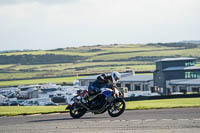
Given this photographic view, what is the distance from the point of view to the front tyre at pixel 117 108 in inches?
876

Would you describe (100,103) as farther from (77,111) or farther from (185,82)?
(185,82)

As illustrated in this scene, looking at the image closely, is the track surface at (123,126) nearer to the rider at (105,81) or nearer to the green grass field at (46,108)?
the rider at (105,81)

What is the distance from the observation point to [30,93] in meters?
100

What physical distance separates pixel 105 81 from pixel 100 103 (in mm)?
1013

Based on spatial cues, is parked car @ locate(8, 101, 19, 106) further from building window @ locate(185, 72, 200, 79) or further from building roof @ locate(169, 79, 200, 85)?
building window @ locate(185, 72, 200, 79)

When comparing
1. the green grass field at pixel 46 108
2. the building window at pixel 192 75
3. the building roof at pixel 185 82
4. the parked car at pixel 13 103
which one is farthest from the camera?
the building window at pixel 192 75

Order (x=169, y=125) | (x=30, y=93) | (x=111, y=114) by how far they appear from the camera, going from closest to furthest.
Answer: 1. (x=169, y=125)
2. (x=111, y=114)
3. (x=30, y=93)

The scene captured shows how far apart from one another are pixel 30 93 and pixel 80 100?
77315 mm

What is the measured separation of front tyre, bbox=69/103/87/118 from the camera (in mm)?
23750

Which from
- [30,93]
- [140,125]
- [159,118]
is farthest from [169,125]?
[30,93]

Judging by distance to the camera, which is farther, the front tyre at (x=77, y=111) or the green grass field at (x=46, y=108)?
the green grass field at (x=46, y=108)

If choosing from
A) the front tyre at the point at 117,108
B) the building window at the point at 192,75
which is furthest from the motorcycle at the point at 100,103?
the building window at the point at 192,75

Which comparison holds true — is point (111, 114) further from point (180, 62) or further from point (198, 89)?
point (180, 62)

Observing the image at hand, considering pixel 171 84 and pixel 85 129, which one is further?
pixel 171 84
